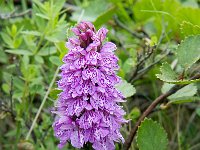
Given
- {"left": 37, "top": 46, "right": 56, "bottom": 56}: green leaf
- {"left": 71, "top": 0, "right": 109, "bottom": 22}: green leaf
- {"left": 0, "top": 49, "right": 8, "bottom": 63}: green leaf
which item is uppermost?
{"left": 71, "top": 0, "right": 109, "bottom": 22}: green leaf

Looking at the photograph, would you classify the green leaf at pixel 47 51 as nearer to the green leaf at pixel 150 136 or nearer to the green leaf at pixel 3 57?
the green leaf at pixel 3 57

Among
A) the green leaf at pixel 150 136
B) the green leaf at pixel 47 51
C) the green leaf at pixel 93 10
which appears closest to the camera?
the green leaf at pixel 150 136

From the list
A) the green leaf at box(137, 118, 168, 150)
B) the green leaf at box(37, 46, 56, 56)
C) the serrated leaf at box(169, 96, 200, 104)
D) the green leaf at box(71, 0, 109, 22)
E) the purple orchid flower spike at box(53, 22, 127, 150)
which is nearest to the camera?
the purple orchid flower spike at box(53, 22, 127, 150)

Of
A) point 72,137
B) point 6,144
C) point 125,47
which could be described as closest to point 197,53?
point 72,137

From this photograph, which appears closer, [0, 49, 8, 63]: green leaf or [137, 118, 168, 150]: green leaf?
[137, 118, 168, 150]: green leaf

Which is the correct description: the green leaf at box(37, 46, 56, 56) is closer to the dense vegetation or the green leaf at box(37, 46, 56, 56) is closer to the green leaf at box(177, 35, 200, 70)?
the dense vegetation

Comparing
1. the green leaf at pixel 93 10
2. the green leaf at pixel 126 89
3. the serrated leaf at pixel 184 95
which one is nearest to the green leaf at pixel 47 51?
the green leaf at pixel 93 10

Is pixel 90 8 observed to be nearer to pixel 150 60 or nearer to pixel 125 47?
pixel 125 47

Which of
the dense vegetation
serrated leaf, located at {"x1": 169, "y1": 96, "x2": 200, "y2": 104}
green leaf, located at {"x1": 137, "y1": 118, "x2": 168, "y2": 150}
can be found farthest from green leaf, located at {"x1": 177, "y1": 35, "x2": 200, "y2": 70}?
green leaf, located at {"x1": 137, "y1": 118, "x2": 168, "y2": 150}
